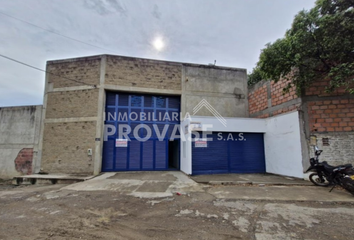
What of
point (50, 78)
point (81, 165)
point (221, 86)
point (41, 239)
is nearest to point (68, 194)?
point (41, 239)

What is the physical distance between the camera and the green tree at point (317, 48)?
5805 mm

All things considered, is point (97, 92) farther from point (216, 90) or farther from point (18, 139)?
point (216, 90)

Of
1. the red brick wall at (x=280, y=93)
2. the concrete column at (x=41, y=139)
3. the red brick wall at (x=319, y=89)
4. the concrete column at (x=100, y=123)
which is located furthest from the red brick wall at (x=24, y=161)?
the red brick wall at (x=319, y=89)

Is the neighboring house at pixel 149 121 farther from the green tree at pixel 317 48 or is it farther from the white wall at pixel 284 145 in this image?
the green tree at pixel 317 48

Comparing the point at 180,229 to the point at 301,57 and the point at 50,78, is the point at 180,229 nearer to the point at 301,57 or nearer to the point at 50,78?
the point at 301,57

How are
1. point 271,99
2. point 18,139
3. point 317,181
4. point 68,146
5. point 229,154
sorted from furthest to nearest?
point 18,139 → point 68,146 → point 271,99 → point 229,154 → point 317,181

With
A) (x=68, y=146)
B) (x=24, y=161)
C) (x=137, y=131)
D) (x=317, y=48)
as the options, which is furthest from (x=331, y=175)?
(x=24, y=161)

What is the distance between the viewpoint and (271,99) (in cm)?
917

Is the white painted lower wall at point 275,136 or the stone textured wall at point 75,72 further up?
the stone textured wall at point 75,72

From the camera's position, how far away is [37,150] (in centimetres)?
958

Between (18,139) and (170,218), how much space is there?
10611 mm

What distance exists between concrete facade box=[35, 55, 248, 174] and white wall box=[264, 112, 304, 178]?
2653 millimetres

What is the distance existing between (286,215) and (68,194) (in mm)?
6071

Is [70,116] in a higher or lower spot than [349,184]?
higher
